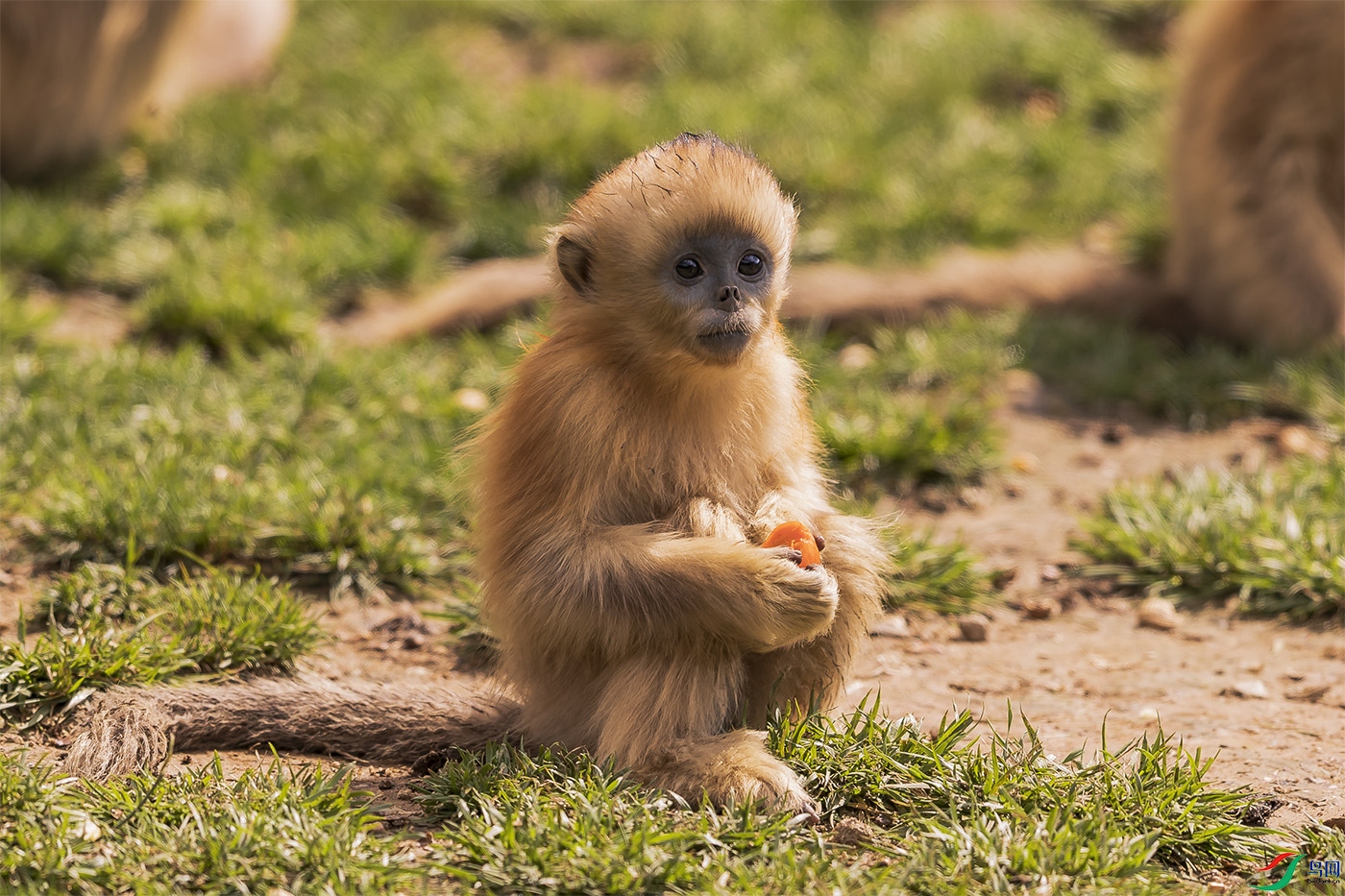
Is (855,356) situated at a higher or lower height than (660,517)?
higher

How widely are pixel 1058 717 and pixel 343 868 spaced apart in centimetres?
216

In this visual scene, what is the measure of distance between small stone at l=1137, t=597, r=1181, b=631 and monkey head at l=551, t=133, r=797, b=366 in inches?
79.9

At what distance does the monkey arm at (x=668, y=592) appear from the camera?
3.48m

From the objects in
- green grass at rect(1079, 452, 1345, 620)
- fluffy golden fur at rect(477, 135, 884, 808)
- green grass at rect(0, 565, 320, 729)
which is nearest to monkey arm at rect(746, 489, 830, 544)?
fluffy golden fur at rect(477, 135, 884, 808)

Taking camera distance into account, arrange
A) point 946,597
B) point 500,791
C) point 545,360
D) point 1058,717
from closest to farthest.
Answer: point 500,791 → point 545,360 → point 1058,717 → point 946,597

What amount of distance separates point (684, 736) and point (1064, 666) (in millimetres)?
1649

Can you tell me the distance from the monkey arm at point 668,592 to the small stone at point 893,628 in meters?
1.36

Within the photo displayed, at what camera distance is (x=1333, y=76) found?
7070 mm

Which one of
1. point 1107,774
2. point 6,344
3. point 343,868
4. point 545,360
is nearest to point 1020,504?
point 1107,774

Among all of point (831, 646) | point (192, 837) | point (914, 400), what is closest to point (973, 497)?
point (914, 400)

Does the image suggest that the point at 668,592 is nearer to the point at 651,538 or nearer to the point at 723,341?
the point at 651,538

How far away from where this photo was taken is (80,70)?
8.50m

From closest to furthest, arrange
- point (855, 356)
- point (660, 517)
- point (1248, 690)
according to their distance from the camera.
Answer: point (660, 517) → point (1248, 690) → point (855, 356)

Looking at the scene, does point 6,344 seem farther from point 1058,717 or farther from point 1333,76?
point 1333,76
